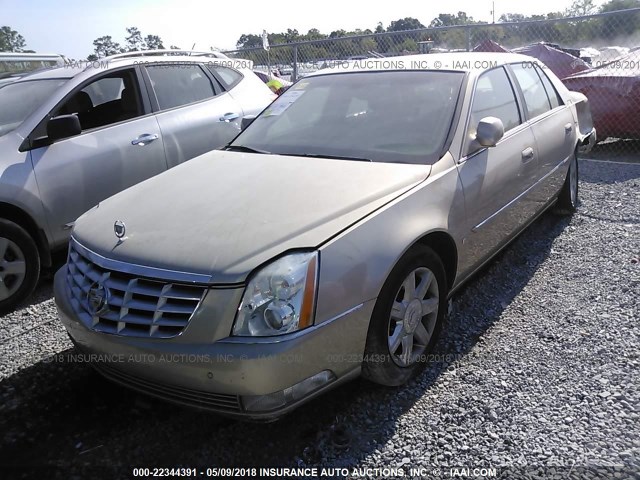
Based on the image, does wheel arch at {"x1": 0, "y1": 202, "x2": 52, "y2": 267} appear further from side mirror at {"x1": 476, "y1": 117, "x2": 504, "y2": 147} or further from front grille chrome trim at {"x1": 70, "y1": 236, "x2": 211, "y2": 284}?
side mirror at {"x1": 476, "y1": 117, "x2": 504, "y2": 147}

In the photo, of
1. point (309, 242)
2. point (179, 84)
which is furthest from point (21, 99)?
point (309, 242)

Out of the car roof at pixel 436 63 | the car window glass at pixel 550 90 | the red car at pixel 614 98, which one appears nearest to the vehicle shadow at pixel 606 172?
the red car at pixel 614 98

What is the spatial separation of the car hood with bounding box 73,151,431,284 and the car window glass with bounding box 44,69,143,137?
1804mm

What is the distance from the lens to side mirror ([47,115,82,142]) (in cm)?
416

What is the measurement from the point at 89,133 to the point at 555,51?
10611 millimetres

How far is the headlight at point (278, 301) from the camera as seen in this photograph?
2150mm

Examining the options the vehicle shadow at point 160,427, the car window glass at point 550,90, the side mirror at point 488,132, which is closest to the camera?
the vehicle shadow at point 160,427

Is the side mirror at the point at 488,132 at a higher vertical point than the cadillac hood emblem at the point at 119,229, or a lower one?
higher

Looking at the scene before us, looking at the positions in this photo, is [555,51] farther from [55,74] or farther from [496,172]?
[55,74]

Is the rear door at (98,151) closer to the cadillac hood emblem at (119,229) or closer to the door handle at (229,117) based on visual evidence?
the door handle at (229,117)

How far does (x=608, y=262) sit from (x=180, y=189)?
3.36 m

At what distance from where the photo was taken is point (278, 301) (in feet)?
7.13

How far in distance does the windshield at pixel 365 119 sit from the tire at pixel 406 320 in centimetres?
66

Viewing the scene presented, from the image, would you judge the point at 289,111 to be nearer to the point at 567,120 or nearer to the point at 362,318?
the point at 362,318
